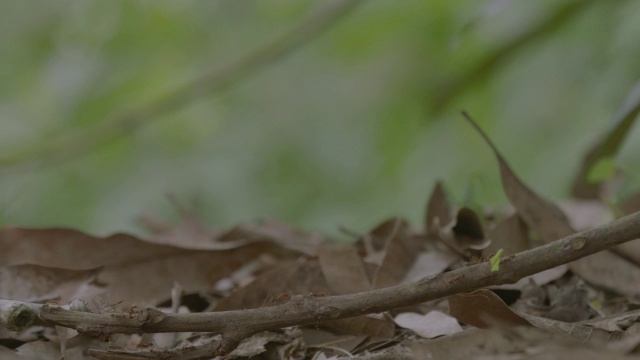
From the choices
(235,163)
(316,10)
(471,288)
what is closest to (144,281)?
(471,288)

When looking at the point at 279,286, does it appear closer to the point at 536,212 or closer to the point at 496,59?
the point at 536,212

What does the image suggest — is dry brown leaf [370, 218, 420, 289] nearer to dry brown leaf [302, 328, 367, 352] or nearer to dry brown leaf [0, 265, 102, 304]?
dry brown leaf [302, 328, 367, 352]

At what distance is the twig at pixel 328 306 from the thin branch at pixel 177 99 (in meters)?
2.12

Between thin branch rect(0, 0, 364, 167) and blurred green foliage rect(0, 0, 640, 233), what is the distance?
1cm

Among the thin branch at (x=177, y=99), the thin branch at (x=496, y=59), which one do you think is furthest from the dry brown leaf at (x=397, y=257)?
the thin branch at (x=177, y=99)

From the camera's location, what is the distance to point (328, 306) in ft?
2.75

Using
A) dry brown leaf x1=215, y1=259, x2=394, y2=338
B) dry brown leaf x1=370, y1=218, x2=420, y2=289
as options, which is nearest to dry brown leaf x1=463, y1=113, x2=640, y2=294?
dry brown leaf x1=370, y1=218, x2=420, y2=289

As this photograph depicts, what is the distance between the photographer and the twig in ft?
2.66

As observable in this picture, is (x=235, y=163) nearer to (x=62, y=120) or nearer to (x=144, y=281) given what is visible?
(x=62, y=120)

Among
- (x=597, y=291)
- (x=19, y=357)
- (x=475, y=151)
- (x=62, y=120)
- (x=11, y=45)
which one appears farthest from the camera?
(x=11, y=45)

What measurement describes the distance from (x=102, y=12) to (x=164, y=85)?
16.2 inches

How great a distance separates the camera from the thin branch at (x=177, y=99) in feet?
9.77

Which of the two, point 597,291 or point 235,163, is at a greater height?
point 235,163

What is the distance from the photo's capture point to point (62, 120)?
3625 millimetres
